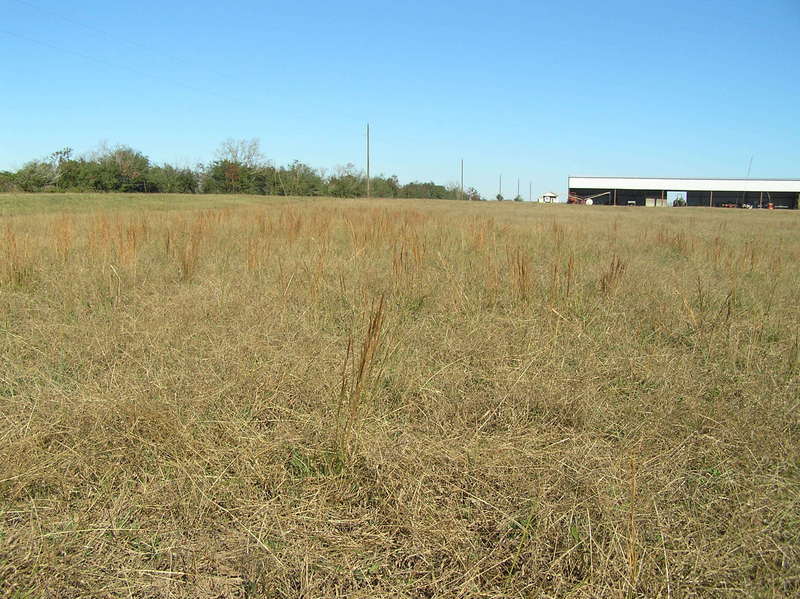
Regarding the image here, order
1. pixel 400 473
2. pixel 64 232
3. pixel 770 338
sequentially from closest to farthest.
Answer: pixel 400 473 < pixel 770 338 < pixel 64 232

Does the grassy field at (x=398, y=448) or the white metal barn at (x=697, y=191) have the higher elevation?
the white metal barn at (x=697, y=191)

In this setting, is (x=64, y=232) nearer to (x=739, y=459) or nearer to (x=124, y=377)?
(x=124, y=377)

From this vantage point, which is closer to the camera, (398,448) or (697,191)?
(398,448)

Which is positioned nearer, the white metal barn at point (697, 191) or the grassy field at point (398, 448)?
the grassy field at point (398, 448)

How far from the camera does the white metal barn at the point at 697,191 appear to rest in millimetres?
49281

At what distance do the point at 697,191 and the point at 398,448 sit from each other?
59.9 meters

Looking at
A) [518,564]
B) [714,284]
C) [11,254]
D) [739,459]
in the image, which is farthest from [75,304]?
[714,284]

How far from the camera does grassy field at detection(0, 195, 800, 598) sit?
3.81 ft

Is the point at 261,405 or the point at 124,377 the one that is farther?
the point at 124,377

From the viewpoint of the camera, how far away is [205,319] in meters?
2.90

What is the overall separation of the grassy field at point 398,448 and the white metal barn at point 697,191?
164 feet

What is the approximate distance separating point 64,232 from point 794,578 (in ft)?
19.4

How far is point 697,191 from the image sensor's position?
5094cm

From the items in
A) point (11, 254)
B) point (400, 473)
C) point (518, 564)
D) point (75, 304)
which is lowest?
point (518, 564)
